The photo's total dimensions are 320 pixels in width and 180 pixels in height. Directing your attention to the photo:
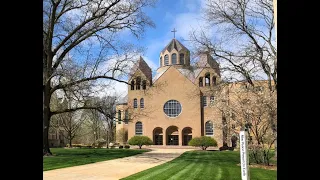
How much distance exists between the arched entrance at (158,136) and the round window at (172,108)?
2.65 meters

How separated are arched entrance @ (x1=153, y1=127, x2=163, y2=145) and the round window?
265cm

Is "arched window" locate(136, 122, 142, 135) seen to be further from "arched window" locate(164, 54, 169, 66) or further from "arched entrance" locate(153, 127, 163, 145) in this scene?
"arched window" locate(164, 54, 169, 66)

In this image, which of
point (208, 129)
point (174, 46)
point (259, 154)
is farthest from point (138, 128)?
point (259, 154)

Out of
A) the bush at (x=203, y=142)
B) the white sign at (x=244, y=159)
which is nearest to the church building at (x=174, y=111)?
the bush at (x=203, y=142)

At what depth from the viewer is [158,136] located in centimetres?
5219

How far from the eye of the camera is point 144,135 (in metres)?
51.0

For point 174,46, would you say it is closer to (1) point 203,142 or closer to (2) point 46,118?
(1) point 203,142

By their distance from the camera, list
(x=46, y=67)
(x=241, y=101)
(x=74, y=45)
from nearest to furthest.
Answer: (x=241, y=101), (x=46, y=67), (x=74, y=45)

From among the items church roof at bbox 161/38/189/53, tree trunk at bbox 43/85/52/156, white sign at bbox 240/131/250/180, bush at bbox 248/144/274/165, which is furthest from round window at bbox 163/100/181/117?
white sign at bbox 240/131/250/180

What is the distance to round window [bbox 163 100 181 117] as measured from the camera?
5200cm

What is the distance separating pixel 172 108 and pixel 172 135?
3.92 metres
